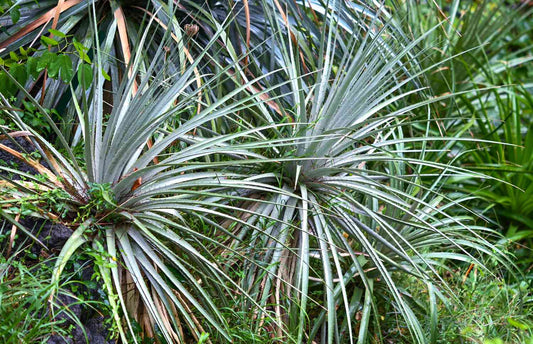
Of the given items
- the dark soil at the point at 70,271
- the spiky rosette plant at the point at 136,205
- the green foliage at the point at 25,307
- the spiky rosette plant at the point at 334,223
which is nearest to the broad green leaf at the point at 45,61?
the spiky rosette plant at the point at 136,205

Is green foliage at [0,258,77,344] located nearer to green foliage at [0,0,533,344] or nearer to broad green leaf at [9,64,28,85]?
green foliage at [0,0,533,344]

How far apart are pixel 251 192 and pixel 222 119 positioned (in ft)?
1.49

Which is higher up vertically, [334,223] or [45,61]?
[45,61]

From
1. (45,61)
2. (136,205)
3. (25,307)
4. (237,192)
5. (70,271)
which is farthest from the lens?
(237,192)

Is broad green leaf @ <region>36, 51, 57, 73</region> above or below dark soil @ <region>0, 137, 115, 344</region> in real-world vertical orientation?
above

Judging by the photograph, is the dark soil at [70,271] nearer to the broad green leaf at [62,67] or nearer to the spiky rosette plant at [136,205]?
the spiky rosette plant at [136,205]

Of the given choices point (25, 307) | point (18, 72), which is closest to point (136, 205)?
point (25, 307)

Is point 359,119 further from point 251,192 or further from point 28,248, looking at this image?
point 28,248

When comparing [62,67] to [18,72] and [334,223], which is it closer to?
[18,72]

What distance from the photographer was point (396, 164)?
9.11 feet

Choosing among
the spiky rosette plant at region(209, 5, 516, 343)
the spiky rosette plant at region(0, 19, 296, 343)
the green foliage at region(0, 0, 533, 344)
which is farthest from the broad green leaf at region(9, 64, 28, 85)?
the spiky rosette plant at region(209, 5, 516, 343)

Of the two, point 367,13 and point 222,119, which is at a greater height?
point 367,13

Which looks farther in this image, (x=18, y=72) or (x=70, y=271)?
(x=18, y=72)

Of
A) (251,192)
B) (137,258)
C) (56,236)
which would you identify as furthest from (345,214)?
(56,236)
